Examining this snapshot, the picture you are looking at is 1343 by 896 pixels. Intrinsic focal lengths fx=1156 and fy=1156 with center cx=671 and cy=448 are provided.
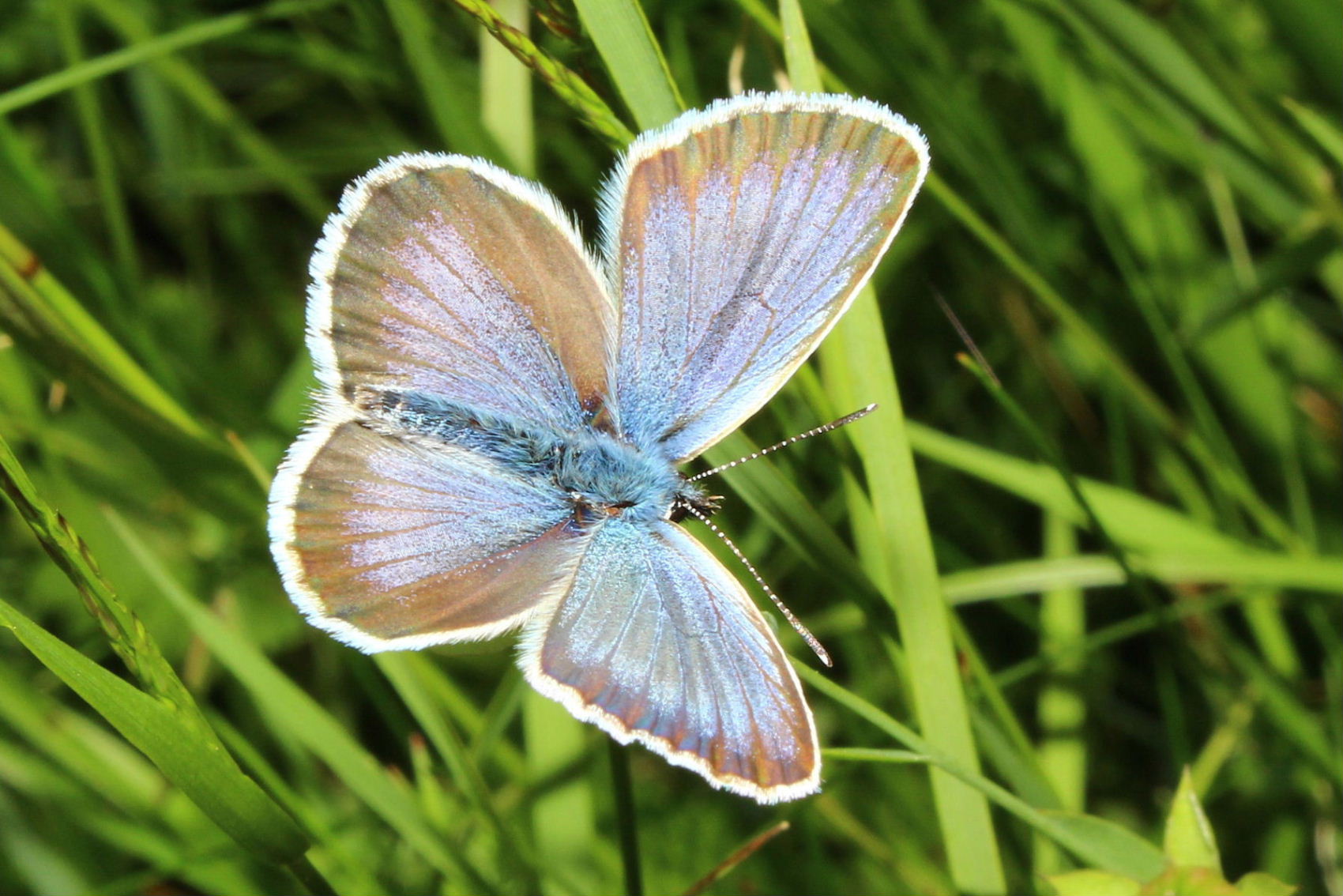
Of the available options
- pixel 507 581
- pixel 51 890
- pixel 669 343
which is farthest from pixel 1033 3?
pixel 51 890

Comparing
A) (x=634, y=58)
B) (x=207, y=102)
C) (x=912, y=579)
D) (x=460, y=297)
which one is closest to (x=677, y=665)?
(x=912, y=579)

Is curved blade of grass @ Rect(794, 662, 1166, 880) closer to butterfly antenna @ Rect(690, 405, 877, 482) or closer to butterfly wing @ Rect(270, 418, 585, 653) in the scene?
butterfly antenna @ Rect(690, 405, 877, 482)

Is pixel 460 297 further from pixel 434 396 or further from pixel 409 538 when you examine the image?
pixel 409 538

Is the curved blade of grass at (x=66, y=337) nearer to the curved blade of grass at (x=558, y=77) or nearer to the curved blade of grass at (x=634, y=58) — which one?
the curved blade of grass at (x=558, y=77)

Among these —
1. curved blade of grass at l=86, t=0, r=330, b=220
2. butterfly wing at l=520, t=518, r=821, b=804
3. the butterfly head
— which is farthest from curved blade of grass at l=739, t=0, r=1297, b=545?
curved blade of grass at l=86, t=0, r=330, b=220

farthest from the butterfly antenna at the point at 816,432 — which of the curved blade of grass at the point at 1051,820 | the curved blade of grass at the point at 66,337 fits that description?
the curved blade of grass at the point at 66,337

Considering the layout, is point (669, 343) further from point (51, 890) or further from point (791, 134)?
point (51, 890)
